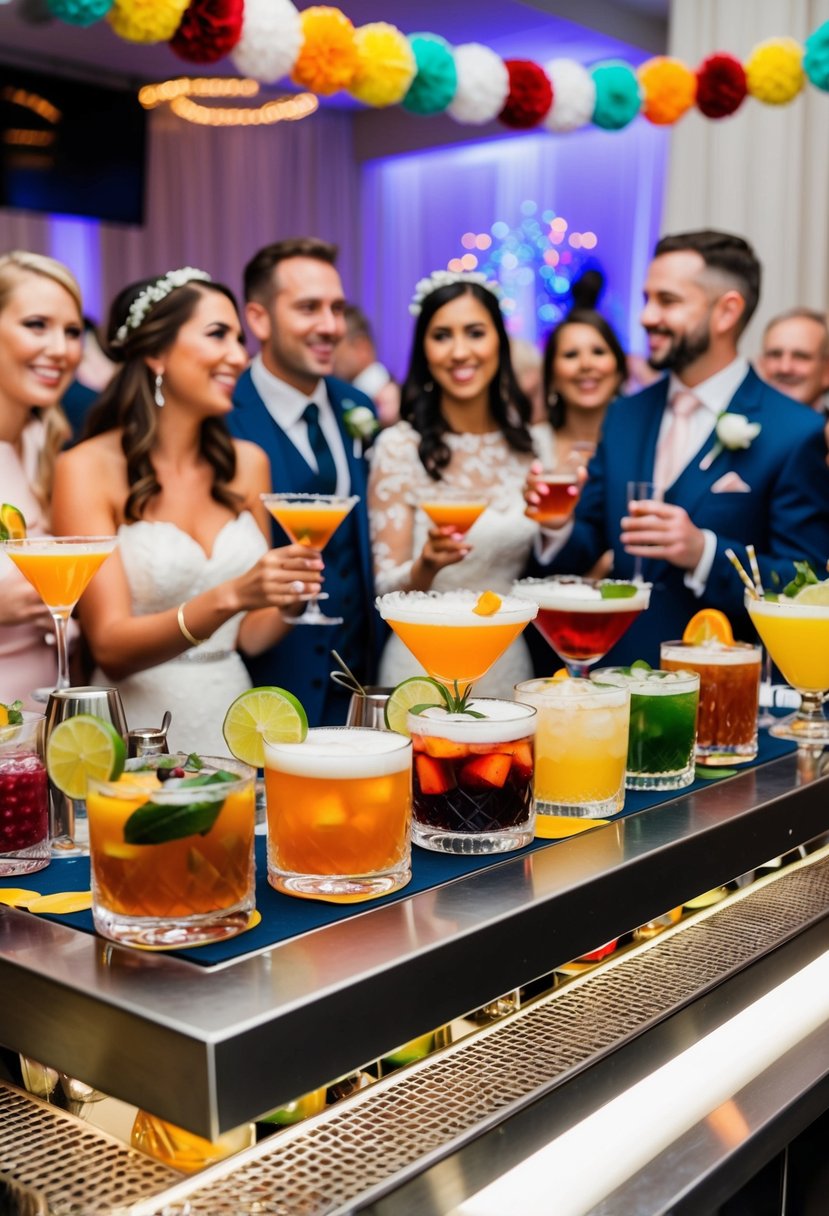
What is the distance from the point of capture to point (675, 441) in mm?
4027

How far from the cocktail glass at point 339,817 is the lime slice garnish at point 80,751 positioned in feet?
0.62

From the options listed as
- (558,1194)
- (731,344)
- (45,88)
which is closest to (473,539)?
(731,344)

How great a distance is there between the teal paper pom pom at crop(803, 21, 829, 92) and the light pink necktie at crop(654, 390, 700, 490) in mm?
1143

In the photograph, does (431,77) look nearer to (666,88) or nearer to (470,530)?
(666,88)

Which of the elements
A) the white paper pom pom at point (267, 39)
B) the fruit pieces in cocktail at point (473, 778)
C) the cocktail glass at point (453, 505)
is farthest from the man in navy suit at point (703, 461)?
the fruit pieces in cocktail at point (473, 778)

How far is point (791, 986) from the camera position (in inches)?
77.8

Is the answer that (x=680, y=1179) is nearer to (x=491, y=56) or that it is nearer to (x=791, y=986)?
(x=791, y=986)

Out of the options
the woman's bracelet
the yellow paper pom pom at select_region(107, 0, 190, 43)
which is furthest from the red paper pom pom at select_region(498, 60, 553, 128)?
the woman's bracelet

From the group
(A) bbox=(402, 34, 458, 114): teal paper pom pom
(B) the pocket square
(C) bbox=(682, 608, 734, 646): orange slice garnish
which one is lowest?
(C) bbox=(682, 608, 734, 646): orange slice garnish

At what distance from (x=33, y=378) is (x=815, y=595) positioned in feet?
7.48

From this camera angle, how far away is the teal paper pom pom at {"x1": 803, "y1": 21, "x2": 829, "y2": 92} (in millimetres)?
4094

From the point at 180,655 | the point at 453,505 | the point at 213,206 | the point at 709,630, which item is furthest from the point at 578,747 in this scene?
the point at 213,206

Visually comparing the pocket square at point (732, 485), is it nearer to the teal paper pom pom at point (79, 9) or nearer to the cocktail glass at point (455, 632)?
the cocktail glass at point (455, 632)

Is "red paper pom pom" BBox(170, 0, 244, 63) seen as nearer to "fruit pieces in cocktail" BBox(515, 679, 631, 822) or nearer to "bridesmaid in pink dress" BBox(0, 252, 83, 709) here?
"bridesmaid in pink dress" BBox(0, 252, 83, 709)
